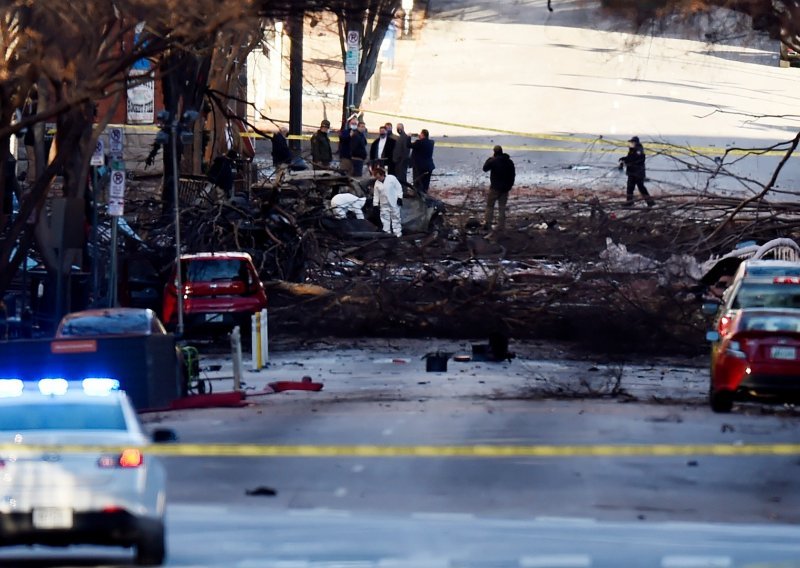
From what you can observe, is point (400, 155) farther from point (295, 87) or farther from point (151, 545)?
point (151, 545)

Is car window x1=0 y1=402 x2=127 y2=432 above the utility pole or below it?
below

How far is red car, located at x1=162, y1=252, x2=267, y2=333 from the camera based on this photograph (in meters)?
25.8

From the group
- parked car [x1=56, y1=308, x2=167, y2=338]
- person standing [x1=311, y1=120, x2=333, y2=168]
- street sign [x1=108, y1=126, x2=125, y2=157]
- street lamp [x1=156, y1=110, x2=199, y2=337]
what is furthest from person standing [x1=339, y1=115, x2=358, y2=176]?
parked car [x1=56, y1=308, x2=167, y2=338]

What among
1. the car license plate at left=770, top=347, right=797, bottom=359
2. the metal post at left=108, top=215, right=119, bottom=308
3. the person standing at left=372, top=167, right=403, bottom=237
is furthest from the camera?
the person standing at left=372, top=167, right=403, bottom=237

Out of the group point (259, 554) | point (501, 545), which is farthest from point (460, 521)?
point (259, 554)

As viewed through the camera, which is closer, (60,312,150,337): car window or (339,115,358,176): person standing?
(60,312,150,337): car window

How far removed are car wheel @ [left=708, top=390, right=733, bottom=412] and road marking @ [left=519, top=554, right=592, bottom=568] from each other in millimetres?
7268

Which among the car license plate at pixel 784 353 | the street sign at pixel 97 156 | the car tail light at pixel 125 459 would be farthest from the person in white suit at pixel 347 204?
the car tail light at pixel 125 459

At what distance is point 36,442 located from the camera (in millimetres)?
10531

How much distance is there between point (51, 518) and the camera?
10.4 m

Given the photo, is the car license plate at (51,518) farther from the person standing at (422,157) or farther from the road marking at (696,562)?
the person standing at (422,157)

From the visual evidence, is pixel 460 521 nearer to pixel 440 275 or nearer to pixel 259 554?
pixel 259 554

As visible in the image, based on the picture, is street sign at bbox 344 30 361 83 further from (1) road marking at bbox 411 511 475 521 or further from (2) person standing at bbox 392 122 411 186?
(1) road marking at bbox 411 511 475 521

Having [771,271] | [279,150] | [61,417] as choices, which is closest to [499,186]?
[279,150]
